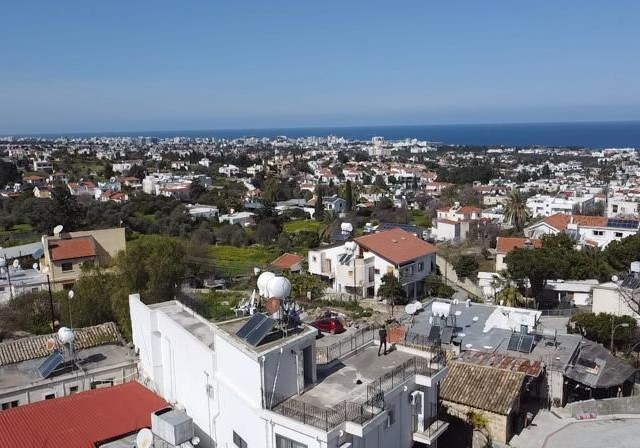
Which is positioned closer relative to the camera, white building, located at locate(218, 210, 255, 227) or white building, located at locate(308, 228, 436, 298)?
white building, located at locate(308, 228, 436, 298)

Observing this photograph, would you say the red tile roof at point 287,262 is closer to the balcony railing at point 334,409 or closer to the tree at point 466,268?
the tree at point 466,268

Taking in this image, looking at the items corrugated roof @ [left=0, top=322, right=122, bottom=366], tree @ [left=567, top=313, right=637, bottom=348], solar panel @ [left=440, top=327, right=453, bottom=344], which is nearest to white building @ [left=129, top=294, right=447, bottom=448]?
corrugated roof @ [left=0, top=322, right=122, bottom=366]

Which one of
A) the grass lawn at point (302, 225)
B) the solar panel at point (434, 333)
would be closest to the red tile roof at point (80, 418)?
the solar panel at point (434, 333)

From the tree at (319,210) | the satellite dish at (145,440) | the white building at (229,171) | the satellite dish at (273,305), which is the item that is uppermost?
the satellite dish at (273,305)

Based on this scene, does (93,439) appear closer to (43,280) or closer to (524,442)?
(524,442)

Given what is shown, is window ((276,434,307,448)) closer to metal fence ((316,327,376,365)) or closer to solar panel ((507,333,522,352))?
metal fence ((316,327,376,365))
